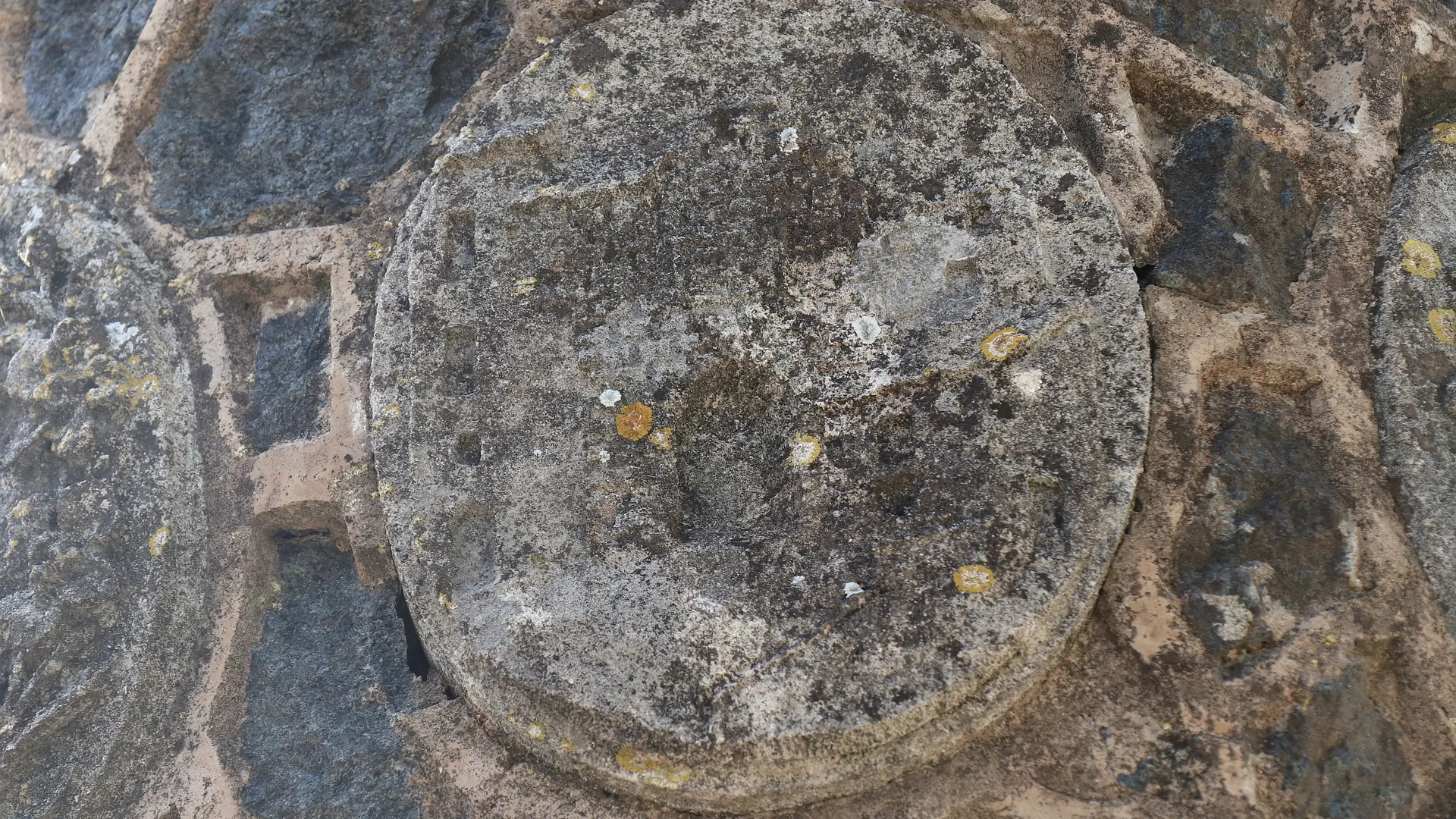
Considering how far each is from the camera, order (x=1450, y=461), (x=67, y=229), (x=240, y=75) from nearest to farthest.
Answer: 1. (x=1450, y=461)
2. (x=67, y=229)
3. (x=240, y=75)

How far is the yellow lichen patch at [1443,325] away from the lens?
271 centimetres

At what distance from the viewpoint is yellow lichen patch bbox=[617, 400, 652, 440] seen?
263 cm

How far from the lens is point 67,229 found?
3418 mm

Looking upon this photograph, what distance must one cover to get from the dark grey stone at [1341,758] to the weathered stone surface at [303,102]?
2.75 metres

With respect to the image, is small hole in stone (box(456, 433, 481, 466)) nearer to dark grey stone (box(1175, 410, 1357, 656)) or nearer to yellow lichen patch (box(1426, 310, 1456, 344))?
dark grey stone (box(1175, 410, 1357, 656))

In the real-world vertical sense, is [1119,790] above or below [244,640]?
above

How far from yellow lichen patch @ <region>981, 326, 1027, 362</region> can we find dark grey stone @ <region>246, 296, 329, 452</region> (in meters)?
1.73

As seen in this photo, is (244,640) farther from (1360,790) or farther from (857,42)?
(1360,790)

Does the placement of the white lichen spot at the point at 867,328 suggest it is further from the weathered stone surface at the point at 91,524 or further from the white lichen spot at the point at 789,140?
the weathered stone surface at the point at 91,524

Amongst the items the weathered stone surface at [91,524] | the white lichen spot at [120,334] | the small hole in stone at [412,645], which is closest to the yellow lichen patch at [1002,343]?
the small hole in stone at [412,645]

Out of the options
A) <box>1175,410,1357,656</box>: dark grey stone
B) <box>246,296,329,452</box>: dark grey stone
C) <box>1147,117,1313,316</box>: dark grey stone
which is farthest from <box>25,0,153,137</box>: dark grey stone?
<box>1175,410,1357,656</box>: dark grey stone

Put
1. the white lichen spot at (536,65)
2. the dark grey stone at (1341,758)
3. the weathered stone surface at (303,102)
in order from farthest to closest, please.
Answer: the weathered stone surface at (303,102) → the white lichen spot at (536,65) → the dark grey stone at (1341,758)

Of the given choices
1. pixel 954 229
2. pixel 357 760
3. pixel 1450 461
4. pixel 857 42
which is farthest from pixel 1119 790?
pixel 857 42

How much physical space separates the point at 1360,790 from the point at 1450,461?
841mm
